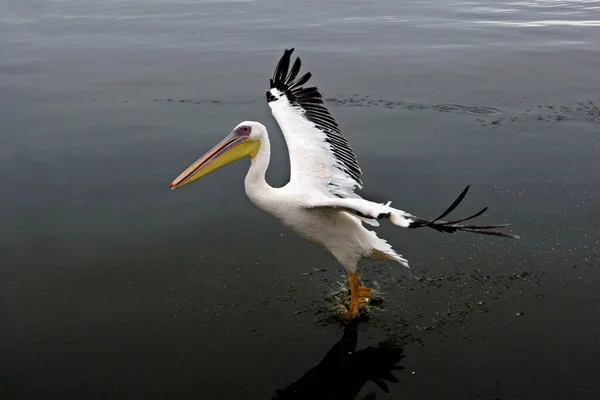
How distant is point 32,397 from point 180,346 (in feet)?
3.36

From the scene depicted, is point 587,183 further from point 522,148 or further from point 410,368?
point 410,368

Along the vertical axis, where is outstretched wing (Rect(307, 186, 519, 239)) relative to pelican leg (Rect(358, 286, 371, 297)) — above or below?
above

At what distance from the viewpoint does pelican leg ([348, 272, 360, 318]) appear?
5.20 meters

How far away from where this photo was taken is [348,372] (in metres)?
4.60

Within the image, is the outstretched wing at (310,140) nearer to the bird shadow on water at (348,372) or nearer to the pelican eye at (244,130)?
the pelican eye at (244,130)

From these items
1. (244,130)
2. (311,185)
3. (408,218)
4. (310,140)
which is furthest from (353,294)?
(244,130)

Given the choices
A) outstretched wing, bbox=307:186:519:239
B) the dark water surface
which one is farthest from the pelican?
the dark water surface

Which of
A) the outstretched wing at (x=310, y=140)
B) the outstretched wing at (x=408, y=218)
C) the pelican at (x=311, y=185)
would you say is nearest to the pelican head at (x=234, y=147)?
the pelican at (x=311, y=185)

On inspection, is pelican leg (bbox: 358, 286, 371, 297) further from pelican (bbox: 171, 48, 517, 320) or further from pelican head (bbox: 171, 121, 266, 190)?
pelican head (bbox: 171, 121, 266, 190)

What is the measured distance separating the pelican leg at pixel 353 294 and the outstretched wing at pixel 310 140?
66 centimetres

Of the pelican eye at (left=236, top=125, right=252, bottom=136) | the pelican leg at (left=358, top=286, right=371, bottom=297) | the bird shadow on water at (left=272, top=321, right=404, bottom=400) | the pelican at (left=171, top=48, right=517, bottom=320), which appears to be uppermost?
the pelican eye at (left=236, top=125, right=252, bottom=136)

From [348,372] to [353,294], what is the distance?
30.9 inches

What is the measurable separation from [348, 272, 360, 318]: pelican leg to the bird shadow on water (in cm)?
26

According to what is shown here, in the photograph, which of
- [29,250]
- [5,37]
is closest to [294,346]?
[29,250]
